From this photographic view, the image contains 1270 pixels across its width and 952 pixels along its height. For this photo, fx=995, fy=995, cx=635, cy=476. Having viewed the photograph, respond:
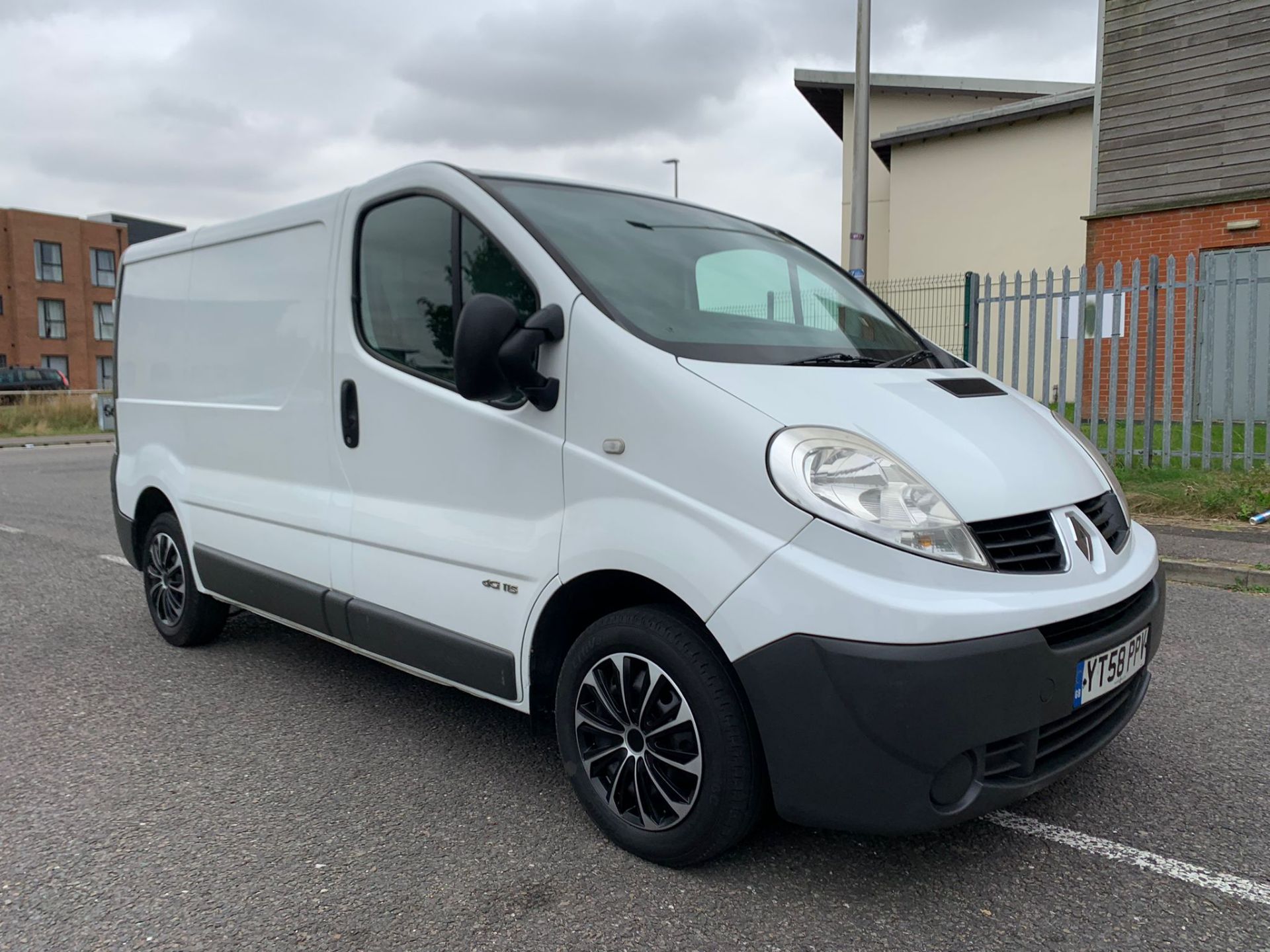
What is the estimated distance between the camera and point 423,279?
3.17m

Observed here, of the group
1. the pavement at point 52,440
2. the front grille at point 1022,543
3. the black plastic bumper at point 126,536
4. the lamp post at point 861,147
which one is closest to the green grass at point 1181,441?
the lamp post at point 861,147

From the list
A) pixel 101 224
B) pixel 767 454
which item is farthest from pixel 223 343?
pixel 101 224

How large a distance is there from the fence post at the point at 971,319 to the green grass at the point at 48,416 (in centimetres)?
2244

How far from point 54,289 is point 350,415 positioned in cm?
5331

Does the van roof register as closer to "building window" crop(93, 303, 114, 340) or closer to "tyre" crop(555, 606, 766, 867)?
"tyre" crop(555, 606, 766, 867)

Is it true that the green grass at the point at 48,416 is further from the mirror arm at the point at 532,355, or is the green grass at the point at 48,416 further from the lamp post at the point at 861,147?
the mirror arm at the point at 532,355

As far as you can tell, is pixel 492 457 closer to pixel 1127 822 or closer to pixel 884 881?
pixel 884 881

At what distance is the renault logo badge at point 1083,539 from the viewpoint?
249 centimetres

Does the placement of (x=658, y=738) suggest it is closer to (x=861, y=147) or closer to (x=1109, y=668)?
(x=1109, y=668)

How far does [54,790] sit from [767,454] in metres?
2.49

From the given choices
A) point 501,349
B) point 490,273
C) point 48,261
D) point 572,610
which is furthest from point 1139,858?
point 48,261

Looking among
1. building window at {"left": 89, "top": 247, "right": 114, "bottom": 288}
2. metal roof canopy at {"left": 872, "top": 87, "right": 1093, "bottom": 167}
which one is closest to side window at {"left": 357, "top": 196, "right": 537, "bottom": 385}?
metal roof canopy at {"left": 872, "top": 87, "right": 1093, "bottom": 167}

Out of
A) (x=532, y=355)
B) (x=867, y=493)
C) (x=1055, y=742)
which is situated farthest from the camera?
(x=532, y=355)

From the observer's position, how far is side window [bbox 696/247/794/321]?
303cm
